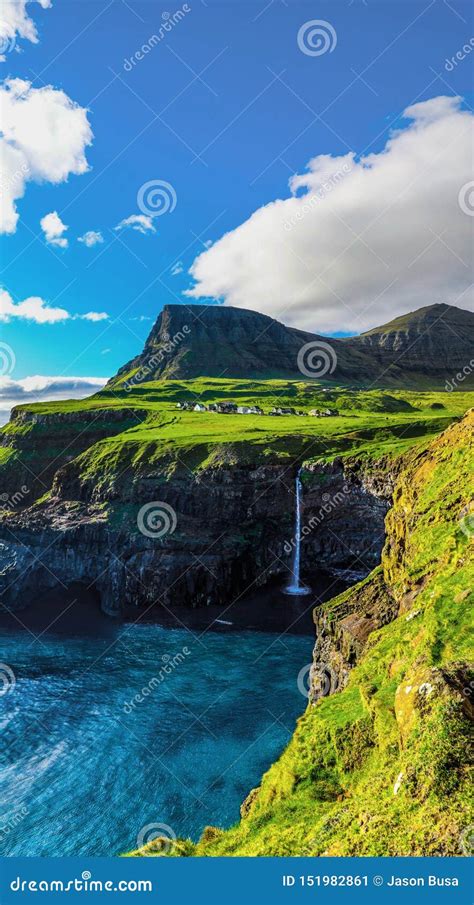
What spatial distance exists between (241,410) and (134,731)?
9879cm

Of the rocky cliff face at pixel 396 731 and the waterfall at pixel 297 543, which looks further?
the waterfall at pixel 297 543

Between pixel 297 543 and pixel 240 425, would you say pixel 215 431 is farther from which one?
pixel 297 543

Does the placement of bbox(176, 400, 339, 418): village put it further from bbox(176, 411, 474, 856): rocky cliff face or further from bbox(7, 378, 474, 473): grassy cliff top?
bbox(176, 411, 474, 856): rocky cliff face

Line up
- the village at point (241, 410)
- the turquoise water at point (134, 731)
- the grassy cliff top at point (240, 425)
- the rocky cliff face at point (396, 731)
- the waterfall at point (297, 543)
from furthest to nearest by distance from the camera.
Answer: the village at point (241, 410) → the grassy cliff top at point (240, 425) → the waterfall at point (297, 543) → the turquoise water at point (134, 731) → the rocky cliff face at point (396, 731)

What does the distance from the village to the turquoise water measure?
7017 cm

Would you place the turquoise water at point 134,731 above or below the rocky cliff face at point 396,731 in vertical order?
below

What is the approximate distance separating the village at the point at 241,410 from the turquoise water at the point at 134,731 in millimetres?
70173

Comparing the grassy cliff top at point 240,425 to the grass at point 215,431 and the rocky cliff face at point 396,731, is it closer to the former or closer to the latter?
the grass at point 215,431

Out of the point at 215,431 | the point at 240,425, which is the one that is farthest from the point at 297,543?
the point at 240,425

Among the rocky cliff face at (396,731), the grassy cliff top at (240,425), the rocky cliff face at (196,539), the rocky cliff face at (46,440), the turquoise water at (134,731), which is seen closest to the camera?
the rocky cliff face at (396,731)

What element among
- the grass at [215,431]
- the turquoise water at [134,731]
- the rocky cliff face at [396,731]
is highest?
the grass at [215,431]

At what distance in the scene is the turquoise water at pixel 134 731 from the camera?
29.1 metres

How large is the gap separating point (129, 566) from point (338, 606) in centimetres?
4930

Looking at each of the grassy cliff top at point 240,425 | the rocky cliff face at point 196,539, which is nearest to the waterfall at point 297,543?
the rocky cliff face at point 196,539
